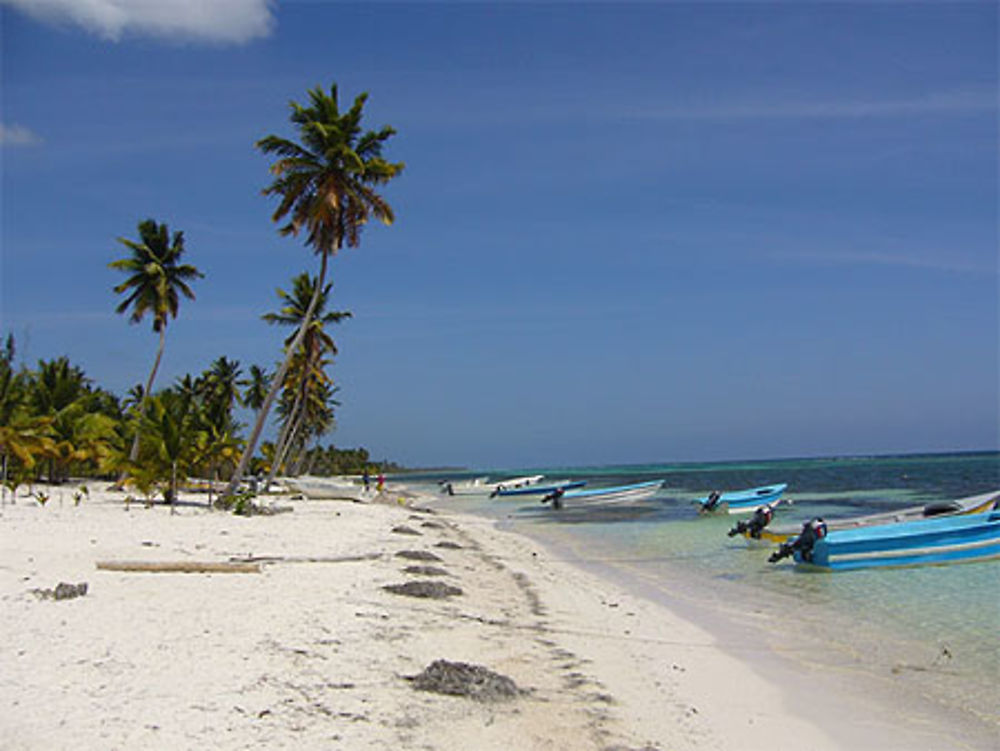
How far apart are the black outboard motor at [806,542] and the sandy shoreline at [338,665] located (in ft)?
17.9

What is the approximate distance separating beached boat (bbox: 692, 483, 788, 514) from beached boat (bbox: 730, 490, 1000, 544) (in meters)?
8.54

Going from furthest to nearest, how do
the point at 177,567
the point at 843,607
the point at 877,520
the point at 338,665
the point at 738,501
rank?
the point at 738,501, the point at 877,520, the point at 843,607, the point at 177,567, the point at 338,665

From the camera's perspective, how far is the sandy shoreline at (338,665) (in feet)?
15.9

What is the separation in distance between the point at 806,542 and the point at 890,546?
181cm

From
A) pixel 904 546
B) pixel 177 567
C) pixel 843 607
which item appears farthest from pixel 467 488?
pixel 177 567

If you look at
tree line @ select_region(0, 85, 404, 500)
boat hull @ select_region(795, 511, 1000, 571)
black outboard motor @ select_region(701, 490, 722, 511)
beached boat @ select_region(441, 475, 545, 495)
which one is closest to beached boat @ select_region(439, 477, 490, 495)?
beached boat @ select_region(441, 475, 545, 495)

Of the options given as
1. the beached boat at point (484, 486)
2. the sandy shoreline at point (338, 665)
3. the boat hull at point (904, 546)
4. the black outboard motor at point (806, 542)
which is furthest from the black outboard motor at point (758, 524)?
the beached boat at point (484, 486)

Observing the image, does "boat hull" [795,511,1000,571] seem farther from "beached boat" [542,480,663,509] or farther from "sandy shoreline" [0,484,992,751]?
"beached boat" [542,480,663,509]

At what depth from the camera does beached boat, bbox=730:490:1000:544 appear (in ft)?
63.9

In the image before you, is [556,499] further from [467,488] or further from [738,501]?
[467,488]

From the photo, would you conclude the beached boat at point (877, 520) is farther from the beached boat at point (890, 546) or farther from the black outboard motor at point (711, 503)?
the black outboard motor at point (711, 503)

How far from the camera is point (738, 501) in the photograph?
32.5 meters

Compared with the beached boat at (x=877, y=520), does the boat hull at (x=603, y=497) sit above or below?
below

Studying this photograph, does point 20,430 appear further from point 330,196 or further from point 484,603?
point 484,603
